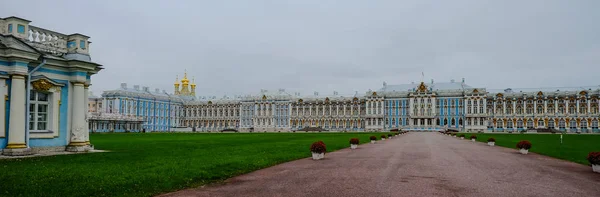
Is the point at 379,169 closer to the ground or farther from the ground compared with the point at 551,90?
closer to the ground

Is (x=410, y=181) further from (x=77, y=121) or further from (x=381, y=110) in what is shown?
(x=381, y=110)

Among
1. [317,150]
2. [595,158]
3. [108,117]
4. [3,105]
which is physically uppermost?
[3,105]

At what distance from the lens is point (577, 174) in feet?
52.2

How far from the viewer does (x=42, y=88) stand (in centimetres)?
2030

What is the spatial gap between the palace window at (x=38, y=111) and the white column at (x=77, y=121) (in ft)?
4.13

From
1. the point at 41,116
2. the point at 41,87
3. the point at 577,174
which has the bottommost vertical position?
the point at 577,174

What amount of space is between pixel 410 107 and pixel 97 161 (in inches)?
3887

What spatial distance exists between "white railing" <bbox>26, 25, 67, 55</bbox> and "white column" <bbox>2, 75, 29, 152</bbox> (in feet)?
7.43

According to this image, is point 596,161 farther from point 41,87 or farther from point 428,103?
point 428,103

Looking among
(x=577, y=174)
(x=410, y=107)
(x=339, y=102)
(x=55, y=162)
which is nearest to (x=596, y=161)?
(x=577, y=174)

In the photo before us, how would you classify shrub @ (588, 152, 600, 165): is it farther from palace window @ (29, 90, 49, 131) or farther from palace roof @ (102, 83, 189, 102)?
palace roof @ (102, 83, 189, 102)

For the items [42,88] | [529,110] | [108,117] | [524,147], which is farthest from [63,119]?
[529,110]

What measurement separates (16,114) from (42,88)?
1.95 metres

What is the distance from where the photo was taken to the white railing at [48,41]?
20.4 m
